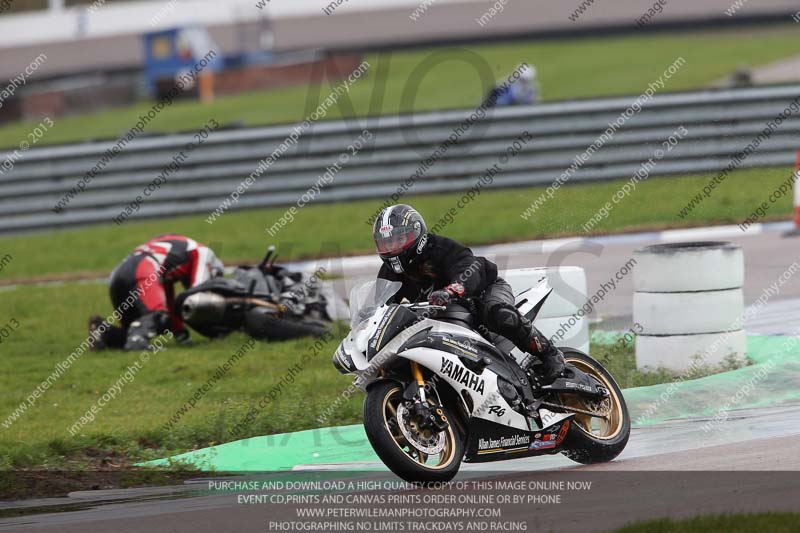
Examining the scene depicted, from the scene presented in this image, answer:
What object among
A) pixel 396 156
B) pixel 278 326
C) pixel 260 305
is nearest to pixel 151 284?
pixel 260 305

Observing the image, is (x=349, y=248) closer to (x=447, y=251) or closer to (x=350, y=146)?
(x=350, y=146)

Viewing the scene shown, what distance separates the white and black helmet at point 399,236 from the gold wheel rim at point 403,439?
2.96 ft

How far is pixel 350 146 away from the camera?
64.2ft

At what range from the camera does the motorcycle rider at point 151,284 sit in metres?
13.1

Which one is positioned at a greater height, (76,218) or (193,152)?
(193,152)

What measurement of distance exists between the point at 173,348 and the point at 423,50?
33246 mm

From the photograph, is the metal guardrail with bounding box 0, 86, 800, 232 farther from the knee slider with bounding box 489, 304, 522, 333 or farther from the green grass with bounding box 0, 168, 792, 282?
the knee slider with bounding box 489, 304, 522, 333

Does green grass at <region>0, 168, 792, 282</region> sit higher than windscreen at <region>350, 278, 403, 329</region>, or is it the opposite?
windscreen at <region>350, 278, 403, 329</region>

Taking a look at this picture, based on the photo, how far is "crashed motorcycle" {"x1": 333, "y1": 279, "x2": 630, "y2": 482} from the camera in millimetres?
6969

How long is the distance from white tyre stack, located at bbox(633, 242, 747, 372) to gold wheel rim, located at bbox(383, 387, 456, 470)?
10.3 feet

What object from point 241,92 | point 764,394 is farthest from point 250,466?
point 241,92

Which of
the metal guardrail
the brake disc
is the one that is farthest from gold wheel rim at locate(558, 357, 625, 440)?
the metal guardrail

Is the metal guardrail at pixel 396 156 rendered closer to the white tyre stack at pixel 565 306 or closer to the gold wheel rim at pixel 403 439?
the white tyre stack at pixel 565 306

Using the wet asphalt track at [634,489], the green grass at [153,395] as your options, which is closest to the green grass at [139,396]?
the green grass at [153,395]
